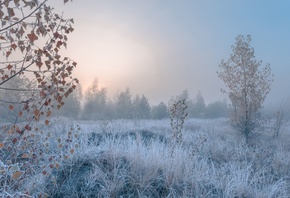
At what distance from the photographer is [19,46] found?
316 cm

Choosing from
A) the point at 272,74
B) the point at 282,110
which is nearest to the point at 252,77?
the point at 272,74

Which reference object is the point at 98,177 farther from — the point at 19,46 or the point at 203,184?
the point at 19,46

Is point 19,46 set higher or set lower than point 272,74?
lower

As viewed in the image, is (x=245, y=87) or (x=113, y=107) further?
(x=113, y=107)

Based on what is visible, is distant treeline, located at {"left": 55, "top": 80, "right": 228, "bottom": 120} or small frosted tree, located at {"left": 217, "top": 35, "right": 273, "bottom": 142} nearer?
small frosted tree, located at {"left": 217, "top": 35, "right": 273, "bottom": 142}

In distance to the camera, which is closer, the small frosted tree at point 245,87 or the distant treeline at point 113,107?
the small frosted tree at point 245,87

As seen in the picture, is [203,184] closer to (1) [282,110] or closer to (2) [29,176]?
(2) [29,176]

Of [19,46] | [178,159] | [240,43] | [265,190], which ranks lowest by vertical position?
[265,190]

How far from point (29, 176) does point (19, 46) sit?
2811 mm

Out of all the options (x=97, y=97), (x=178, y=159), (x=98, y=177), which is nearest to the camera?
(x=98, y=177)

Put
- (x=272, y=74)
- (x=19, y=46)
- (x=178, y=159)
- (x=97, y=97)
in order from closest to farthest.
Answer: (x=19, y=46)
(x=178, y=159)
(x=272, y=74)
(x=97, y=97)

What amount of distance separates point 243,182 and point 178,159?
1.18 meters

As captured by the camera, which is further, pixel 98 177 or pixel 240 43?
pixel 240 43

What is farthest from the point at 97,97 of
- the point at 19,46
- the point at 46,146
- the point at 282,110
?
the point at 19,46
